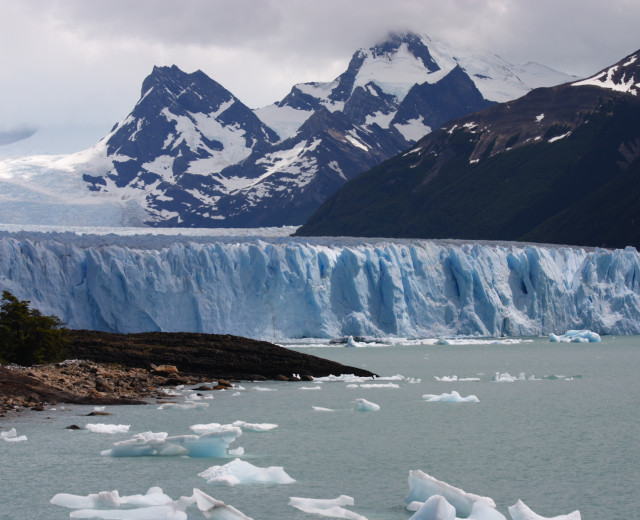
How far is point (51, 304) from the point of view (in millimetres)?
32656

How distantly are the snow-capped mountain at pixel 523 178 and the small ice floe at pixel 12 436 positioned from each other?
2604 inches

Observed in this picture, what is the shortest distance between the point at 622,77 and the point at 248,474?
108940 millimetres

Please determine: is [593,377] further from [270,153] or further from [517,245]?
[270,153]

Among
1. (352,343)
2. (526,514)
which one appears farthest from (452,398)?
(352,343)

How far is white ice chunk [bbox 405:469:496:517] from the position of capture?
9508 mm

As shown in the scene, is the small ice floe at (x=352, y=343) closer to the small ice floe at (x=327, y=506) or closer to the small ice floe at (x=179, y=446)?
the small ice floe at (x=179, y=446)

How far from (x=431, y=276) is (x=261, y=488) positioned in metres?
27.8

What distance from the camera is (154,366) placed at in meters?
23.2

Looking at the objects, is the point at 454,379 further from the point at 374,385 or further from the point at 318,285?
the point at 318,285

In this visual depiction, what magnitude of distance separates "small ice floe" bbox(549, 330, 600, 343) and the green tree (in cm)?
2191

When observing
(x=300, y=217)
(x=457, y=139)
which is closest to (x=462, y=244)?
(x=457, y=139)

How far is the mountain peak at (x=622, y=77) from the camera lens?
354ft

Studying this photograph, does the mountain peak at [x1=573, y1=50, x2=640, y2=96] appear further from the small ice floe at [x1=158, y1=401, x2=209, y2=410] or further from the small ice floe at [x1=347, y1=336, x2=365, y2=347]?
the small ice floe at [x1=158, y1=401, x2=209, y2=410]

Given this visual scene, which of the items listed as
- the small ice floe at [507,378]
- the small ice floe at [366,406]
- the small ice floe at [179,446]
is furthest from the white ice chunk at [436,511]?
the small ice floe at [507,378]
